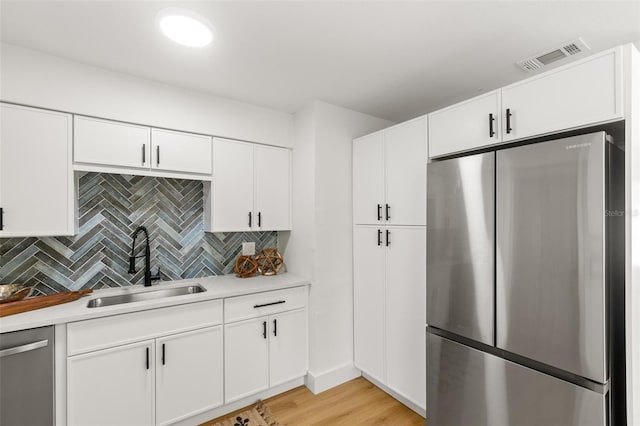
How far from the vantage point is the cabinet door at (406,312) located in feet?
7.38

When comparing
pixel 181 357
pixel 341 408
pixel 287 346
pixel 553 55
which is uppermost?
pixel 553 55

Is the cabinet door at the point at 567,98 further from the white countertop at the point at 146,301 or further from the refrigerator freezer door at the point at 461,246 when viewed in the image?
the white countertop at the point at 146,301

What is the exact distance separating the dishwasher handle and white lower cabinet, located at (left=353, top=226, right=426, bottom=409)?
2.23 metres

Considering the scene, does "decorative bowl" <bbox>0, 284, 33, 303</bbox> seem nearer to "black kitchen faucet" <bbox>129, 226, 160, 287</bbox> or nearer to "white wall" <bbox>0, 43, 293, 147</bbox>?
"black kitchen faucet" <bbox>129, 226, 160, 287</bbox>

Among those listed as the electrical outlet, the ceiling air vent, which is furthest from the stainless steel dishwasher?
the ceiling air vent

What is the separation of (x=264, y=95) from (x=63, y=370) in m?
2.34

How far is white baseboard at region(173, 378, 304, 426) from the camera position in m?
2.20

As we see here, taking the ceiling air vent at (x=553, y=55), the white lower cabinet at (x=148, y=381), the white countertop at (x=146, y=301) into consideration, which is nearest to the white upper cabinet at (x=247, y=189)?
the white countertop at (x=146, y=301)

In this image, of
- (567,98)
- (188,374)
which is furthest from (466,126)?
(188,374)

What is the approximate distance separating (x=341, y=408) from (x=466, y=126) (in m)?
2.30

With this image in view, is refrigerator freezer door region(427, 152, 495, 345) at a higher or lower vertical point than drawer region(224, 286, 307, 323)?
higher

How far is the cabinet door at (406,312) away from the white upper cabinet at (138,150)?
5.66ft

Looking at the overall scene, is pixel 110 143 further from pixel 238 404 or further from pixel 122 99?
pixel 238 404

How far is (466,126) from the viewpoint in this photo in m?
1.92
